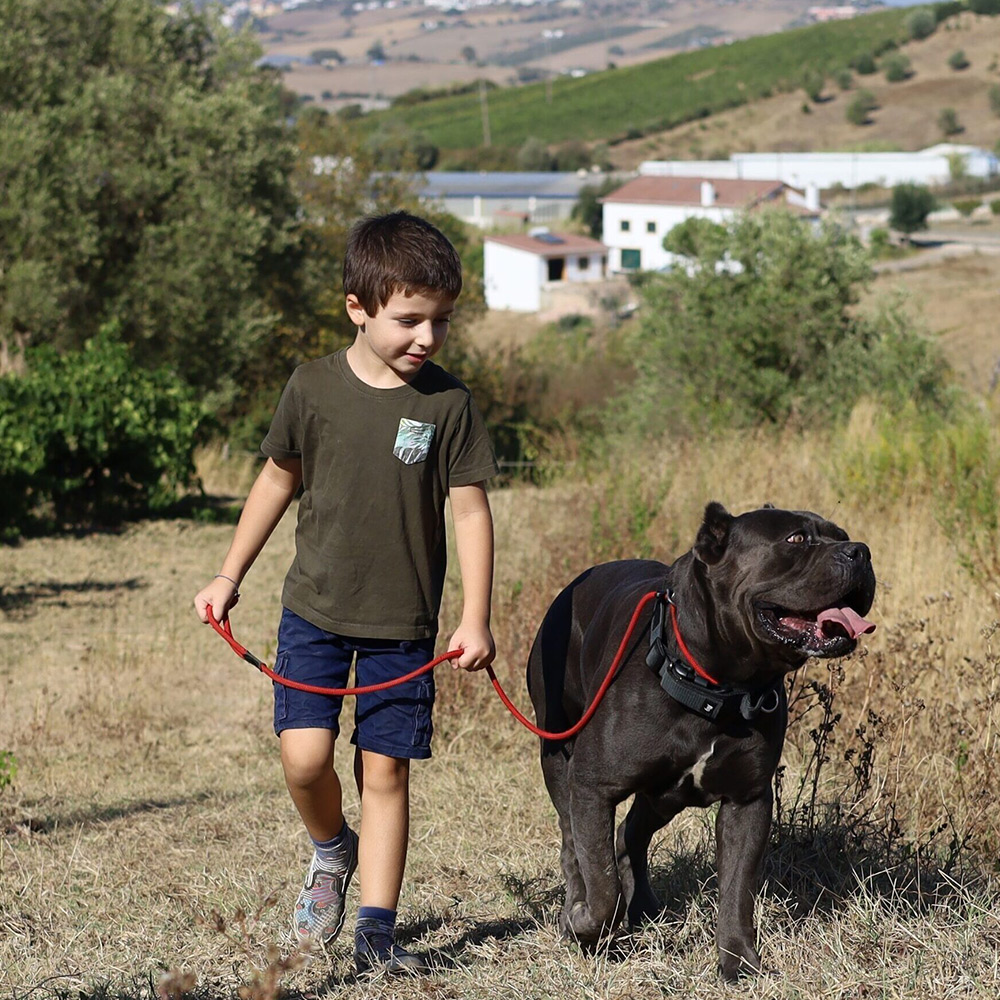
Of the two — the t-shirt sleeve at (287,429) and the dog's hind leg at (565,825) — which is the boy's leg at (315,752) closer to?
the t-shirt sleeve at (287,429)

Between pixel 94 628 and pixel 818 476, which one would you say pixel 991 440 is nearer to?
pixel 818 476

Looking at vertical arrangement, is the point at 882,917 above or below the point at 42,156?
below

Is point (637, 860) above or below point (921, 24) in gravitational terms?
below

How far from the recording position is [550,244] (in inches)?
2992

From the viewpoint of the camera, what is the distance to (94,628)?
351 inches

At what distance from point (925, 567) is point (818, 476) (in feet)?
8.14

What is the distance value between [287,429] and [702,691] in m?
1.32

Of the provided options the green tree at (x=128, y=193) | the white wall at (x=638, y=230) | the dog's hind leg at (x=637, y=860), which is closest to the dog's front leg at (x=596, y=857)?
the dog's hind leg at (x=637, y=860)

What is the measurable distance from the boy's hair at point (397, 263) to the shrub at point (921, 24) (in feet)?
500

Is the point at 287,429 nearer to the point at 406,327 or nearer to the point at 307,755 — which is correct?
the point at 406,327

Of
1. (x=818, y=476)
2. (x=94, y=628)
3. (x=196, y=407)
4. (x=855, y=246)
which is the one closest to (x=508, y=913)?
(x=94, y=628)

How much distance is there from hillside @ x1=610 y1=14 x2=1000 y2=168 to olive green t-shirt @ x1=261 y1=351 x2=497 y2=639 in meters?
119

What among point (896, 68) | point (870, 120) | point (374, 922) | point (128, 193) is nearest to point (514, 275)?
point (128, 193)

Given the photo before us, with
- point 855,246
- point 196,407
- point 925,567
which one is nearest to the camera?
point 925,567
